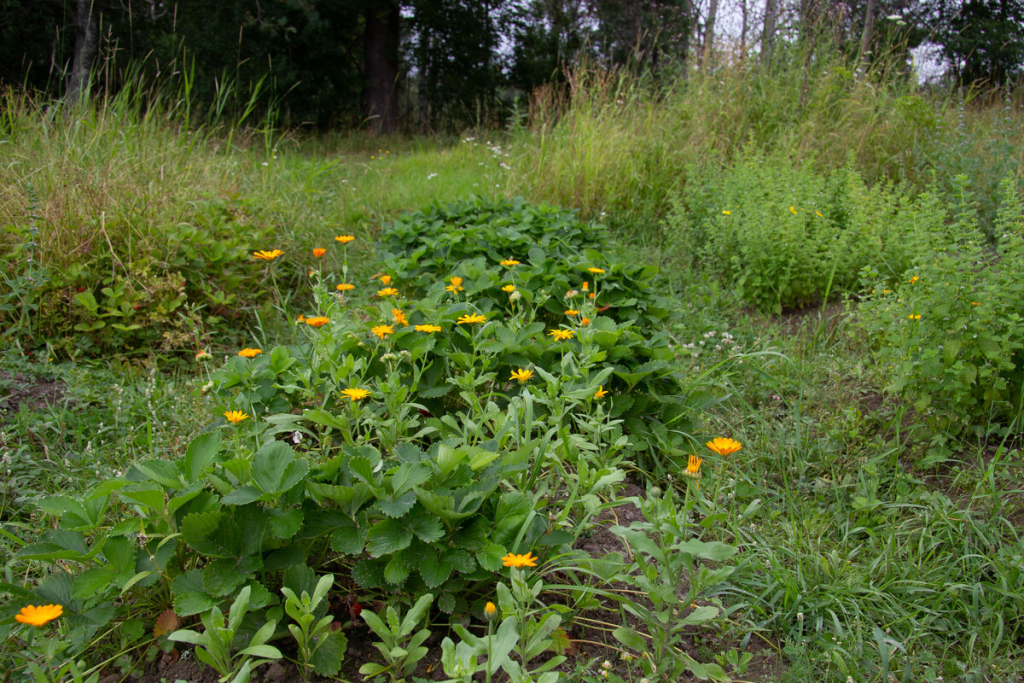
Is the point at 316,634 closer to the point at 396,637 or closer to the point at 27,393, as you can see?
the point at 396,637

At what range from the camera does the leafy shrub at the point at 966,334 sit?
1.96 meters

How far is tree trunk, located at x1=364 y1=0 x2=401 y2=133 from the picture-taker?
38.0 ft

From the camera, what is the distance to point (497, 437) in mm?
1526

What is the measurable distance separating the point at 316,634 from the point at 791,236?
3.06 metres

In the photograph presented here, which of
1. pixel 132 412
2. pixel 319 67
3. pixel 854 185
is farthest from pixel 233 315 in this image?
pixel 319 67

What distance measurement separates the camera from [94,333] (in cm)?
284

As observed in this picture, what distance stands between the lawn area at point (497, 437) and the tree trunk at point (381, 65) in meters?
8.02

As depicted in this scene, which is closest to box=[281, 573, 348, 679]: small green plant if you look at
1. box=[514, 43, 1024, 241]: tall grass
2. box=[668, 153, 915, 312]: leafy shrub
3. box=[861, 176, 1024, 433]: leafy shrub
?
box=[861, 176, 1024, 433]: leafy shrub

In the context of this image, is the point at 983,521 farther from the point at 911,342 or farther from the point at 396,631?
the point at 396,631

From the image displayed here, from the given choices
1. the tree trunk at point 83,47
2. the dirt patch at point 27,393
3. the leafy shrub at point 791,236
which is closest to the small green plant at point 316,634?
the dirt patch at point 27,393

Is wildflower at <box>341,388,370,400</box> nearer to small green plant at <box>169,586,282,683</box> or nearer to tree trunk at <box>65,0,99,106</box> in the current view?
small green plant at <box>169,586,282,683</box>

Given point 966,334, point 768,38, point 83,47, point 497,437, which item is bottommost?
point 497,437

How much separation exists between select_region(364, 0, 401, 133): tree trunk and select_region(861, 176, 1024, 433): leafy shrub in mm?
10703

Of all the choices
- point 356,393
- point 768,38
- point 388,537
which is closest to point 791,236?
point 356,393
